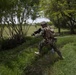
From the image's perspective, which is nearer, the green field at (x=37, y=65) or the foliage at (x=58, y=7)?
the green field at (x=37, y=65)

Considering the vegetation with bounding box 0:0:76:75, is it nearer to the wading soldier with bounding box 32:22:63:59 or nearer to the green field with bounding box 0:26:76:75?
the green field with bounding box 0:26:76:75

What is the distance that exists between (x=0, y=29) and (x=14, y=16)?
2049 millimetres

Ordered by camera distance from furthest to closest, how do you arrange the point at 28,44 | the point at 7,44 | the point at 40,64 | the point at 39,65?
the point at 7,44
the point at 28,44
the point at 40,64
the point at 39,65

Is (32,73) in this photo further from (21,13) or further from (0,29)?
(21,13)

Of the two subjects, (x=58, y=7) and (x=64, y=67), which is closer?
(x=64, y=67)

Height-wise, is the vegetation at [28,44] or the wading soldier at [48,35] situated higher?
the wading soldier at [48,35]

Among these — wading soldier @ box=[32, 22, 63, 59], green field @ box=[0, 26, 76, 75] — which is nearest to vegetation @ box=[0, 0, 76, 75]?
green field @ box=[0, 26, 76, 75]

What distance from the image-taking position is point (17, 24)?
25.1 m

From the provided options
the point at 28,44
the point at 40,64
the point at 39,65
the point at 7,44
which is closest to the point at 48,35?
the point at 40,64

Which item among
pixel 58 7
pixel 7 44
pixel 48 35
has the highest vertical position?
pixel 48 35

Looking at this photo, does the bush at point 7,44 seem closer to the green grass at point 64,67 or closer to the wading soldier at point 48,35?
the wading soldier at point 48,35

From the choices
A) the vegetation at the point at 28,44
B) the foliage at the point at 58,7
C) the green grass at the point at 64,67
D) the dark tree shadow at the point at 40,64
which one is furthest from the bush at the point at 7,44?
the foliage at the point at 58,7

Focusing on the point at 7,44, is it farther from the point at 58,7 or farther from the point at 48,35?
the point at 58,7

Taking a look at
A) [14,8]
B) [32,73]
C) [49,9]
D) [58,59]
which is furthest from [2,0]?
[49,9]
